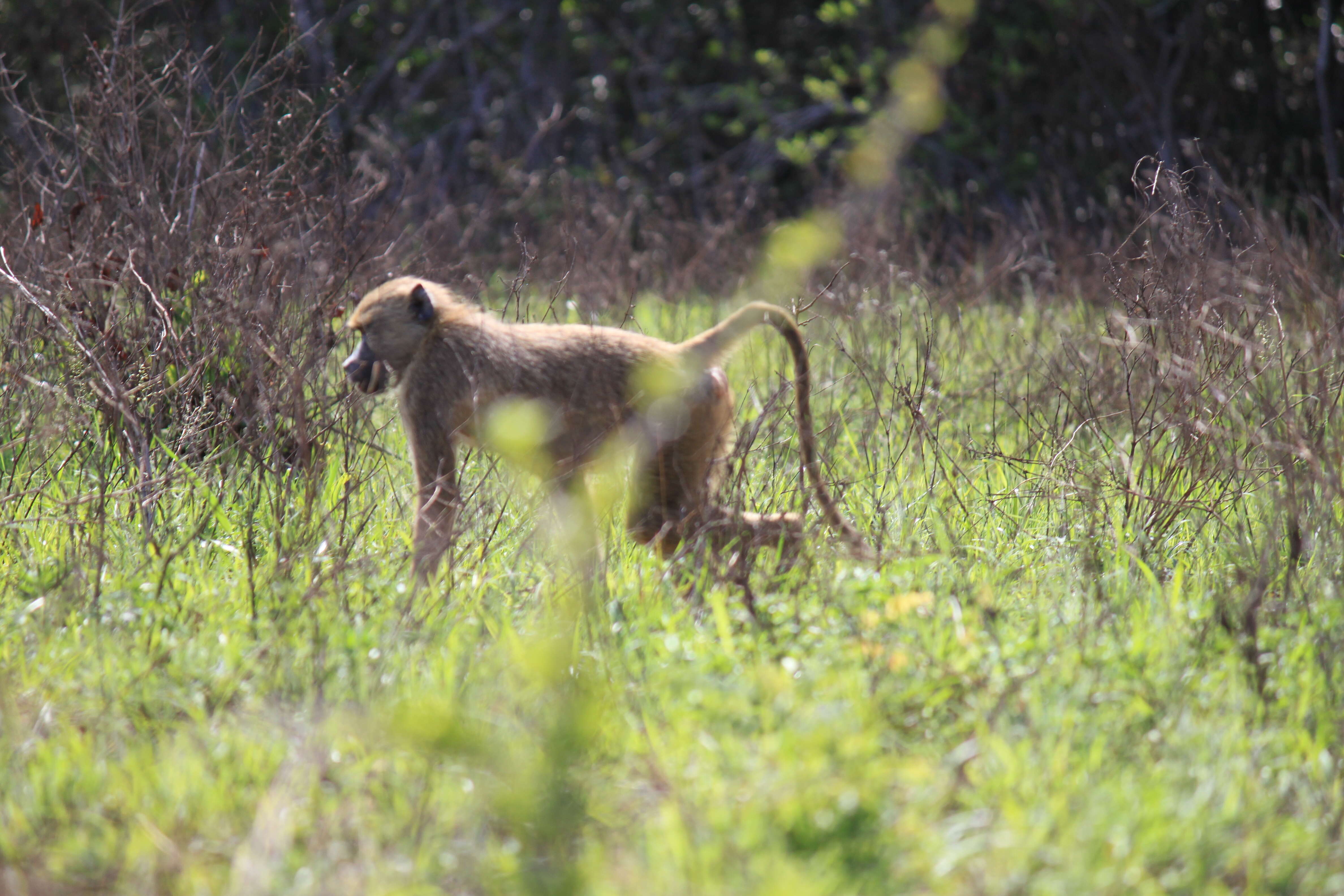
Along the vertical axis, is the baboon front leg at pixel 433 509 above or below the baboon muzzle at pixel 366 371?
below

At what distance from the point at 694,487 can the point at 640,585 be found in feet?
1.79

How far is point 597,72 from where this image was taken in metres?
10.7

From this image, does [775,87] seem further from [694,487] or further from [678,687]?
[678,687]

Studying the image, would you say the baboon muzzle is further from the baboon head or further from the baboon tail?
the baboon tail

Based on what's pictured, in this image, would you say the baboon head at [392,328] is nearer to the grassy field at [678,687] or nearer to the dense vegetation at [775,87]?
the grassy field at [678,687]

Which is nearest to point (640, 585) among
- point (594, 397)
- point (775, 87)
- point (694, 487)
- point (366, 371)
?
point (694, 487)

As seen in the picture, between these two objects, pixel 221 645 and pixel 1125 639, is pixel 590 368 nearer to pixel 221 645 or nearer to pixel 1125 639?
pixel 221 645

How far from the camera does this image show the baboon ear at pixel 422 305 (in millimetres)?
3824

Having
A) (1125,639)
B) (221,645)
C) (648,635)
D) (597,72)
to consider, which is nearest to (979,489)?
(1125,639)

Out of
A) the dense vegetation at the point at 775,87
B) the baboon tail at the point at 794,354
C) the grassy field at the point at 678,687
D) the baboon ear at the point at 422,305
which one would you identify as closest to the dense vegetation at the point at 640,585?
the grassy field at the point at 678,687

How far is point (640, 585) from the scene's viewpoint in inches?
127

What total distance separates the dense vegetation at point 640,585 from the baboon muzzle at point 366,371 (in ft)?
0.56

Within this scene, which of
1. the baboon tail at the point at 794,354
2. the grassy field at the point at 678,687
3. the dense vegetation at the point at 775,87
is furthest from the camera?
the dense vegetation at the point at 775,87

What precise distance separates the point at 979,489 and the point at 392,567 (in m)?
2.05
